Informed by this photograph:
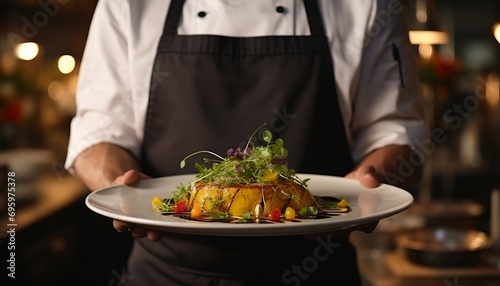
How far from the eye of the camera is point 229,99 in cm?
204

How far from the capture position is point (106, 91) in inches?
84.2

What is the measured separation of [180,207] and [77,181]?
3.41 meters

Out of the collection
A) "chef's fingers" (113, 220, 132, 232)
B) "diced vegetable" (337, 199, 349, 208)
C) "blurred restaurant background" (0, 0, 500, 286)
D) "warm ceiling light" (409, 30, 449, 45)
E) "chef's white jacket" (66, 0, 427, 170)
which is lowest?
"blurred restaurant background" (0, 0, 500, 286)

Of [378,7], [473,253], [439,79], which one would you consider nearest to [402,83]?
[378,7]

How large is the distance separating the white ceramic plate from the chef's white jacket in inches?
13.8

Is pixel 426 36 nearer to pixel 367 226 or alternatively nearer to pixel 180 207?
pixel 367 226

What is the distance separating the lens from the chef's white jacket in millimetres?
2098

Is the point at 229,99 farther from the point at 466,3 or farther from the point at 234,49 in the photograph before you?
the point at 466,3

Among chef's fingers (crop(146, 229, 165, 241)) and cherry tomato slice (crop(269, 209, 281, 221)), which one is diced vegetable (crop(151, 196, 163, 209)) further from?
cherry tomato slice (crop(269, 209, 281, 221))

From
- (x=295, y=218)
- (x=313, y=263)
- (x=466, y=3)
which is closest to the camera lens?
(x=295, y=218)

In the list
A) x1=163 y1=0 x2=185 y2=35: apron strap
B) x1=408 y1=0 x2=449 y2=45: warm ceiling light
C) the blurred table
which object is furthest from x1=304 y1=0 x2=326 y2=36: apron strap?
x1=408 y1=0 x2=449 y2=45: warm ceiling light

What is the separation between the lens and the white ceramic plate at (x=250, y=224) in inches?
52.0

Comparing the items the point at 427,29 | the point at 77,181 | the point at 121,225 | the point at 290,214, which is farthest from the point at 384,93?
the point at 77,181

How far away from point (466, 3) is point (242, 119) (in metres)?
10.2
